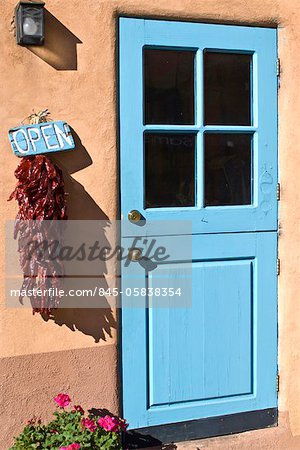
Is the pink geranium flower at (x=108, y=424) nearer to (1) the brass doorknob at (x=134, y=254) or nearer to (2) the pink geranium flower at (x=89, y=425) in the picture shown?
(2) the pink geranium flower at (x=89, y=425)

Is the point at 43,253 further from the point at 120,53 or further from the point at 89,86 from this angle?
the point at 120,53

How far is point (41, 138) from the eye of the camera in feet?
10.4

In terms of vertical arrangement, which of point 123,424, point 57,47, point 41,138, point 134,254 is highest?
point 57,47

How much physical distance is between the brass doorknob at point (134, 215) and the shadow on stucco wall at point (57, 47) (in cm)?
83

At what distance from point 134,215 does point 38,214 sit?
0.57m

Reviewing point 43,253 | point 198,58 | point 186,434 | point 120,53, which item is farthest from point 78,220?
point 186,434

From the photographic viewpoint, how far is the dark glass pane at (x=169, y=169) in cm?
346

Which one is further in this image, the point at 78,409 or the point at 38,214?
the point at 78,409

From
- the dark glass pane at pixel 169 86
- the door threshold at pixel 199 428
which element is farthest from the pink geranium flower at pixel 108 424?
the dark glass pane at pixel 169 86

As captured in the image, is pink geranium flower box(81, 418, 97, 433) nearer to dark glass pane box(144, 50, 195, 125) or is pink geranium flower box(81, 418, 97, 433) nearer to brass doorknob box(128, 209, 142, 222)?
brass doorknob box(128, 209, 142, 222)

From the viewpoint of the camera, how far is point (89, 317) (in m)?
3.35

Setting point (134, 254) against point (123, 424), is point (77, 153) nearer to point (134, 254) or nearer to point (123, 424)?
point (134, 254)

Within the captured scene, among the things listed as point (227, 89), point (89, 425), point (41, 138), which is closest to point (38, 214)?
point (41, 138)

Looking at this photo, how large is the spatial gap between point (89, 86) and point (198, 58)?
2.19ft
